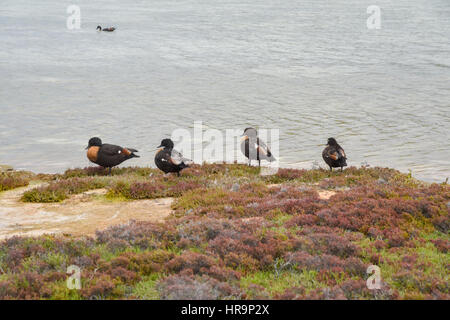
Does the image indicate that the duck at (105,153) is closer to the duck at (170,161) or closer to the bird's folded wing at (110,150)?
the bird's folded wing at (110,150)

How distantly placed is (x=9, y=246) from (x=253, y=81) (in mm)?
37685

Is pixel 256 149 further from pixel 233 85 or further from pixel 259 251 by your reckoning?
pixel 233 85

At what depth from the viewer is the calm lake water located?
28.0 metres

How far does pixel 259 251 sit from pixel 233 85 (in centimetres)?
3602

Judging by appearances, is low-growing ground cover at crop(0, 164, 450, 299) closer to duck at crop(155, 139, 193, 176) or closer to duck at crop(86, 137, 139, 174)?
duck at crop(155, 139, 193, 176)

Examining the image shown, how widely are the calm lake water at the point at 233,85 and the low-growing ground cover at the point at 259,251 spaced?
10.1 metres

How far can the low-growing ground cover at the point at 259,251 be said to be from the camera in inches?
295

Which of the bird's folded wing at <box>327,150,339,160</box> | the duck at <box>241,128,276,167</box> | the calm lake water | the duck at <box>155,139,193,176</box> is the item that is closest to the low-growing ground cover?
the duck at <box>155,139,193,176</box>

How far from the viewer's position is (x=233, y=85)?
44.0 metres

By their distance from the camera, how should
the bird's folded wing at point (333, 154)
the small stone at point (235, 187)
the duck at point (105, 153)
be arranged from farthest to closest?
the bird's folded wing at point (333, 154) → the duck at point (105, 153) → the small stone at point (235, 187)

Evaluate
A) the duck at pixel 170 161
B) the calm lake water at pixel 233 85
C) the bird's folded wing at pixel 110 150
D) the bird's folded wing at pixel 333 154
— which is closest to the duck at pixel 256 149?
the bird's folded wing at pixel 333 154

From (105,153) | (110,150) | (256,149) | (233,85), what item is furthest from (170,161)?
(233,85)

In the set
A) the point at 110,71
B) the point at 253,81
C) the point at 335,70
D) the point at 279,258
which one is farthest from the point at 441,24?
the point at 279,258
